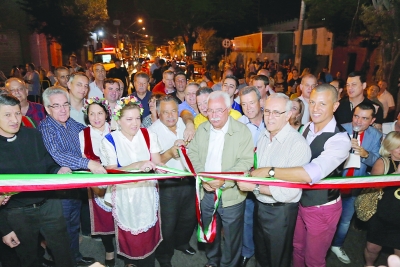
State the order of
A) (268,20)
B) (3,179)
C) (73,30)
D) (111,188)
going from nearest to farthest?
(3,179) < (111,188) < (73,30) < (268,20)

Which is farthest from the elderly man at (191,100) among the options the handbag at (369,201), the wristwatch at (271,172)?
the handbag at (369,201)

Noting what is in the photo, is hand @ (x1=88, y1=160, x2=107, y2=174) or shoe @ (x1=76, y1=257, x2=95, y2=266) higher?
hand @ (x1=88, y1=160, x2=107, y2=174)

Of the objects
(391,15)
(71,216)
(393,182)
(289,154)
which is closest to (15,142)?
(71,216)

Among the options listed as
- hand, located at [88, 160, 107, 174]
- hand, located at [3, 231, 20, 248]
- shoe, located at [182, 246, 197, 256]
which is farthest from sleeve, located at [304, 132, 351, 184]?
hand, located at [3, 231, 20, 248]

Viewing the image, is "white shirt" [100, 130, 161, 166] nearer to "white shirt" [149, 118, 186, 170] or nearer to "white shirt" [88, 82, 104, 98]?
"white shirt" [149, 118, 186, 170]

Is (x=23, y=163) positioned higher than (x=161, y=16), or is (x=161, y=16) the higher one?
(x=161, y=16)

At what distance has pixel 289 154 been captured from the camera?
2.99 metres

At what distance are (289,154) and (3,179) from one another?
106 inches

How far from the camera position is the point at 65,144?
11.9 ft

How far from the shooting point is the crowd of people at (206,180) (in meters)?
3.07

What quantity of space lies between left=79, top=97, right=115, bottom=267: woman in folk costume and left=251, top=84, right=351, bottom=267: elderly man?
2.03 m

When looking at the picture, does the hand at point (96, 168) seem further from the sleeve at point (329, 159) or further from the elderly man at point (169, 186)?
the sleeve at point (329, 159)

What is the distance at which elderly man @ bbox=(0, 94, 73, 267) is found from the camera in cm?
303

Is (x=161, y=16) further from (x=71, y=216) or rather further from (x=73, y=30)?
(x=71, y=216)
